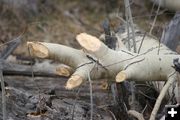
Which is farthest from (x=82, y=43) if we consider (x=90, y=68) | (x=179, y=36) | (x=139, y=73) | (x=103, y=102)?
(x=179, y=36)

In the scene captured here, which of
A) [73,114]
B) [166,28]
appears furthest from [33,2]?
[73,114]

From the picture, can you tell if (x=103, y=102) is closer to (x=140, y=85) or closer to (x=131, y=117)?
(x=140, y=85)

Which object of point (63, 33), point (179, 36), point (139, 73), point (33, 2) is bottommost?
point (139, 73)

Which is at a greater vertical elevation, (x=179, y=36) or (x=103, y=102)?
(x=179, y=36)

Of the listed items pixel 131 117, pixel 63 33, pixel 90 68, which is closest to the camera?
pixel 90 68

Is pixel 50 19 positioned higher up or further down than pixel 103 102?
higher up

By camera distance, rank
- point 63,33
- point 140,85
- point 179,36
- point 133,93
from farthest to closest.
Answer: point 63,33
point 179,36
point 140,85
point 133,93

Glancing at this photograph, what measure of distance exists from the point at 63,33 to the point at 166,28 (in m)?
2.32

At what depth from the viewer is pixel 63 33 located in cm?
662

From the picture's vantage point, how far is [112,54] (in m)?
3.31

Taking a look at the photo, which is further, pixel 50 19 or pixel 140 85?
pixel 50 19

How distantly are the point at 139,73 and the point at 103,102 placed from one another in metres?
0.94

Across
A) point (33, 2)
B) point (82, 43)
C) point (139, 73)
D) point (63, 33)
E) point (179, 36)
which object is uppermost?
point (33, 2)

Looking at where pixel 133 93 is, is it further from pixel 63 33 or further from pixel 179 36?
pixel 63 33
